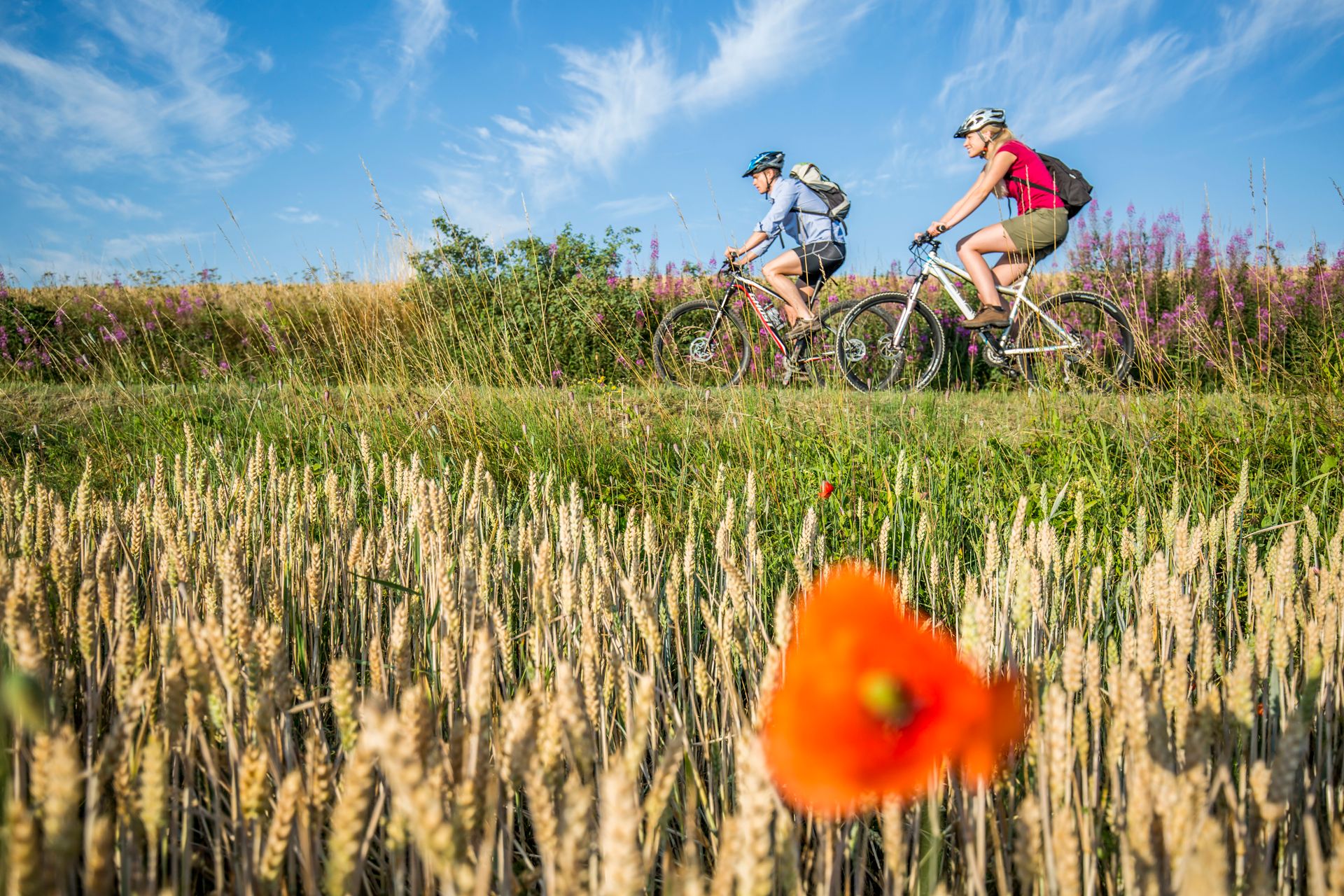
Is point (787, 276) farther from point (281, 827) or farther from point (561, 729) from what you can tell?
point (281, 827)

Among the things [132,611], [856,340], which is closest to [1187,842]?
[132,611]

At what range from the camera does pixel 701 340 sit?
643 cm

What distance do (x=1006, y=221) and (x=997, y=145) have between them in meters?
Result: 0.54

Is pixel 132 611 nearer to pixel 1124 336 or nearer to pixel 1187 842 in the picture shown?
pixel 1187 842

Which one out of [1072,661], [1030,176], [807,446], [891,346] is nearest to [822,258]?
[891,346]

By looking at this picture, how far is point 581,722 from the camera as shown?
64 centimetres

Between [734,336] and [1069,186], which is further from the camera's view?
[734,336]

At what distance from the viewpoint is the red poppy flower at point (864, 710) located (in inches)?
22.7

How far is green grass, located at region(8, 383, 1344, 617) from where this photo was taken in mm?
2514

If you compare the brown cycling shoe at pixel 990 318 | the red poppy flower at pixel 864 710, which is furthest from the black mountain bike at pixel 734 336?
the red poppy flower at pixel 864 710

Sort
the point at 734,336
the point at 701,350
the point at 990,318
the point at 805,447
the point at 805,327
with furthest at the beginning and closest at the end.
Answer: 1. the point at 734,336
2. the point at 701,350
3. the point at 805,327
4. the point at 990,318
5. the point at 805,447

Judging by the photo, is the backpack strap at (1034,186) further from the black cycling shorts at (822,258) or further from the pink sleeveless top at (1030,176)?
the black cycling shorts at (822,258)

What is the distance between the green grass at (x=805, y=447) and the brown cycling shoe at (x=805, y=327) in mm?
1849

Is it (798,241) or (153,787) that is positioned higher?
(798,241)
